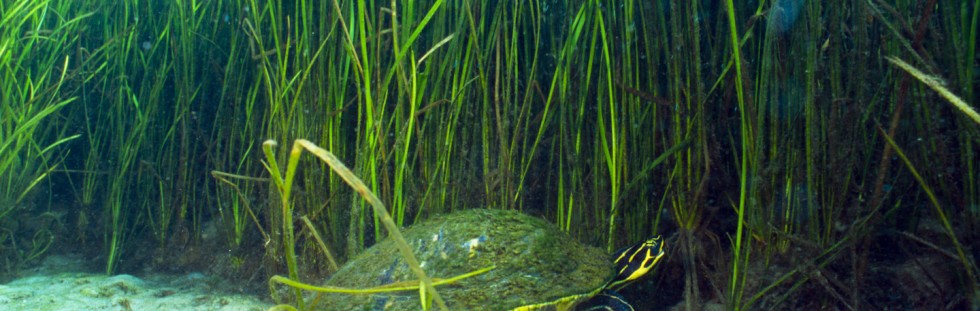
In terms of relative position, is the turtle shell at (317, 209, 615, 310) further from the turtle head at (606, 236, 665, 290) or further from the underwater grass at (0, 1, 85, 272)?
the underwater grass at (0, 1, 85, 272)

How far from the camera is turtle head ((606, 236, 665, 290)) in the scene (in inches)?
88.0

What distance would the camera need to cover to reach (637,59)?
8.63ft

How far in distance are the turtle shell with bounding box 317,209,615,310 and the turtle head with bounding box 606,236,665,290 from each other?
6 centimetres

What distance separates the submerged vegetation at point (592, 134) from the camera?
7.04 feet

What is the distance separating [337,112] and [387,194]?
1.69 feet

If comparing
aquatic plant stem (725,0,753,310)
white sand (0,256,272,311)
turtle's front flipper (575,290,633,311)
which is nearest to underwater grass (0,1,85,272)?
white sand (0,256,272,311)

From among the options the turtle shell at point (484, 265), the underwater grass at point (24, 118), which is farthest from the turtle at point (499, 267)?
the underwater grass at point (24, 118)

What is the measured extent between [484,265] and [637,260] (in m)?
0.70

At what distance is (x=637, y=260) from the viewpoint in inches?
89.6

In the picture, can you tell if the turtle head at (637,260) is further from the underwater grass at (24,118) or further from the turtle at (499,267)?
the underwater grass at (24,118)

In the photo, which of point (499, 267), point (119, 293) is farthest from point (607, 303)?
point (119, 293)

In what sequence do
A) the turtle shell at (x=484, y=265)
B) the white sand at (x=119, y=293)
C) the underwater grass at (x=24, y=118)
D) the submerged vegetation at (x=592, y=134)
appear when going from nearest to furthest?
1. the turtle shell at (x=484, y=265)
2. the submerged vegetation at (x=592, y=134)
3. the white sand at (x=119, y=293)
4. the underwater grass at (x=24, y=118)

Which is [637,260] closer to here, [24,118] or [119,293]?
[119,293]

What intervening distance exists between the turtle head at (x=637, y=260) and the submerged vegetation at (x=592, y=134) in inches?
10.3
